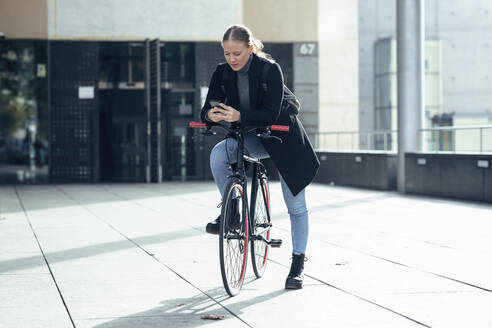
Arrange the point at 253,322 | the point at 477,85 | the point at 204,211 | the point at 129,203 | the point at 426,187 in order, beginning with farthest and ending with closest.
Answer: the point at 477,85 < the point at 426,187 < the point at 129,203 < the point at 204,211 < the point at 253,322

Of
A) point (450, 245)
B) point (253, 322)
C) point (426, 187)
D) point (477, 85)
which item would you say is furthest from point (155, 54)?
point (477, 85)

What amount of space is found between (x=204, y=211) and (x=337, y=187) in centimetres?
646

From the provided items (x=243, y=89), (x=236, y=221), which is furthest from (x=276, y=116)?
(x=236, y=221)

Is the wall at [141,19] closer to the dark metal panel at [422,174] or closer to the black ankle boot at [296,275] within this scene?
the dark metal panel at [422,174]

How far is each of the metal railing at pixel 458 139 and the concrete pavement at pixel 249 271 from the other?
2.17 meters

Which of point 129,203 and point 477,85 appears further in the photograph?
point 477,85

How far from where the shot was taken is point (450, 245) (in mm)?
8109

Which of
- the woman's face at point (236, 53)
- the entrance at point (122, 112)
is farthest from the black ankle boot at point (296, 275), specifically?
the entrance at point (122, 112)

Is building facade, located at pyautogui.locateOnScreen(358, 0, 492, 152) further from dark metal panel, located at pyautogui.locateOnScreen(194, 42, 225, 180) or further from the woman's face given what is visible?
the woman's face

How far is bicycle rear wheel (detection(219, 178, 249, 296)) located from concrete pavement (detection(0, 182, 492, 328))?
13 cm

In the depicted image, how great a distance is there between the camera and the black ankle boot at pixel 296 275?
5.71 metres

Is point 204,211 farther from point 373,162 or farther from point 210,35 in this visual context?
point 210,35

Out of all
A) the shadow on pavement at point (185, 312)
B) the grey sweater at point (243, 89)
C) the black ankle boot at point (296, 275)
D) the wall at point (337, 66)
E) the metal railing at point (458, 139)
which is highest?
the wall at point (337, 66)

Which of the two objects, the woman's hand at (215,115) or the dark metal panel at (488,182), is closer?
the woman's hand at (215,115)
